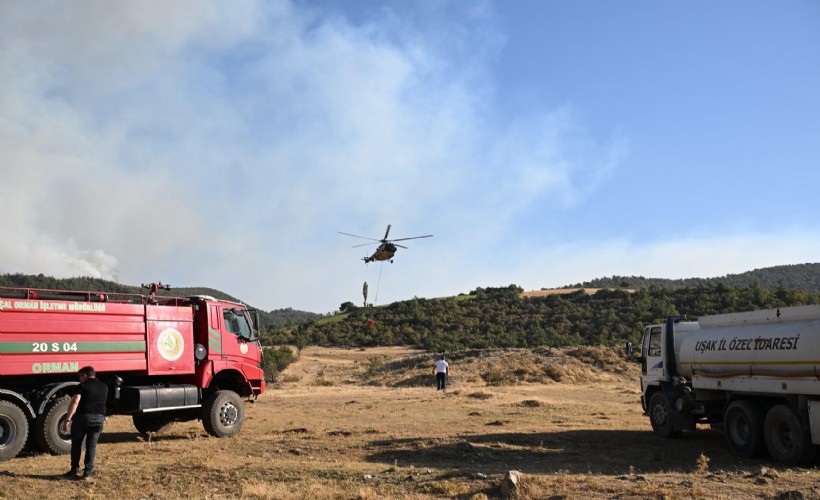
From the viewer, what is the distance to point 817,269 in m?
101

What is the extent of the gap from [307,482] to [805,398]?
914 cm

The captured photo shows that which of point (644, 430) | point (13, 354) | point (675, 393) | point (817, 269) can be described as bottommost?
point (644, 430)

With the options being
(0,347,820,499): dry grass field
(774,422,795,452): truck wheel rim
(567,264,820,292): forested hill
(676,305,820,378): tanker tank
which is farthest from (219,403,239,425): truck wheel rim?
(567,264,820,292): forested hill

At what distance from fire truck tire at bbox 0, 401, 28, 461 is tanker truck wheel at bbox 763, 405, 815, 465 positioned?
14539mm

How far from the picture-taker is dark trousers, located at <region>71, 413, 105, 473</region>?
1125 centimetres

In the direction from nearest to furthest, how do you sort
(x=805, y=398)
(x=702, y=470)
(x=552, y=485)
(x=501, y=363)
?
(x=552, y=485)
(x=702, y=470)
(x=805, y=398)
(x=501, y=363)

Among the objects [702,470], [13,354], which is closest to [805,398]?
[702,470]

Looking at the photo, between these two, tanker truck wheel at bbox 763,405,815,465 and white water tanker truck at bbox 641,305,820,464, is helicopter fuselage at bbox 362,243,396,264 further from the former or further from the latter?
tanker truck wheel at bbox 763,405,815,465

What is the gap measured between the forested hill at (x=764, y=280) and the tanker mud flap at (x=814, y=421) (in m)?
80.4

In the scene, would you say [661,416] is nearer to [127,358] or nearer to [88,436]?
[127,358]

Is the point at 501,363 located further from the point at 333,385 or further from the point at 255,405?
the point at 255,405

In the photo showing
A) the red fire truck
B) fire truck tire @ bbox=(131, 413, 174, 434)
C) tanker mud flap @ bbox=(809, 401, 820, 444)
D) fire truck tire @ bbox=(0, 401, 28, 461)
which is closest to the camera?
tanker mud flap @ bbox=(809, 401, 820, 444)

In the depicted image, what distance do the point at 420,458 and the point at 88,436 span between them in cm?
611

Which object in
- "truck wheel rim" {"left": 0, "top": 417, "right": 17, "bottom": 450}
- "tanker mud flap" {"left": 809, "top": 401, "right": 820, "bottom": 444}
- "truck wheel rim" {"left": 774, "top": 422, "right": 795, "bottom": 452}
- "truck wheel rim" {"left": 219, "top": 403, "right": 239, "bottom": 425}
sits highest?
"truck wheel rim" {"left": 0, "top": 417, "right": 17, "bottom": 450}
